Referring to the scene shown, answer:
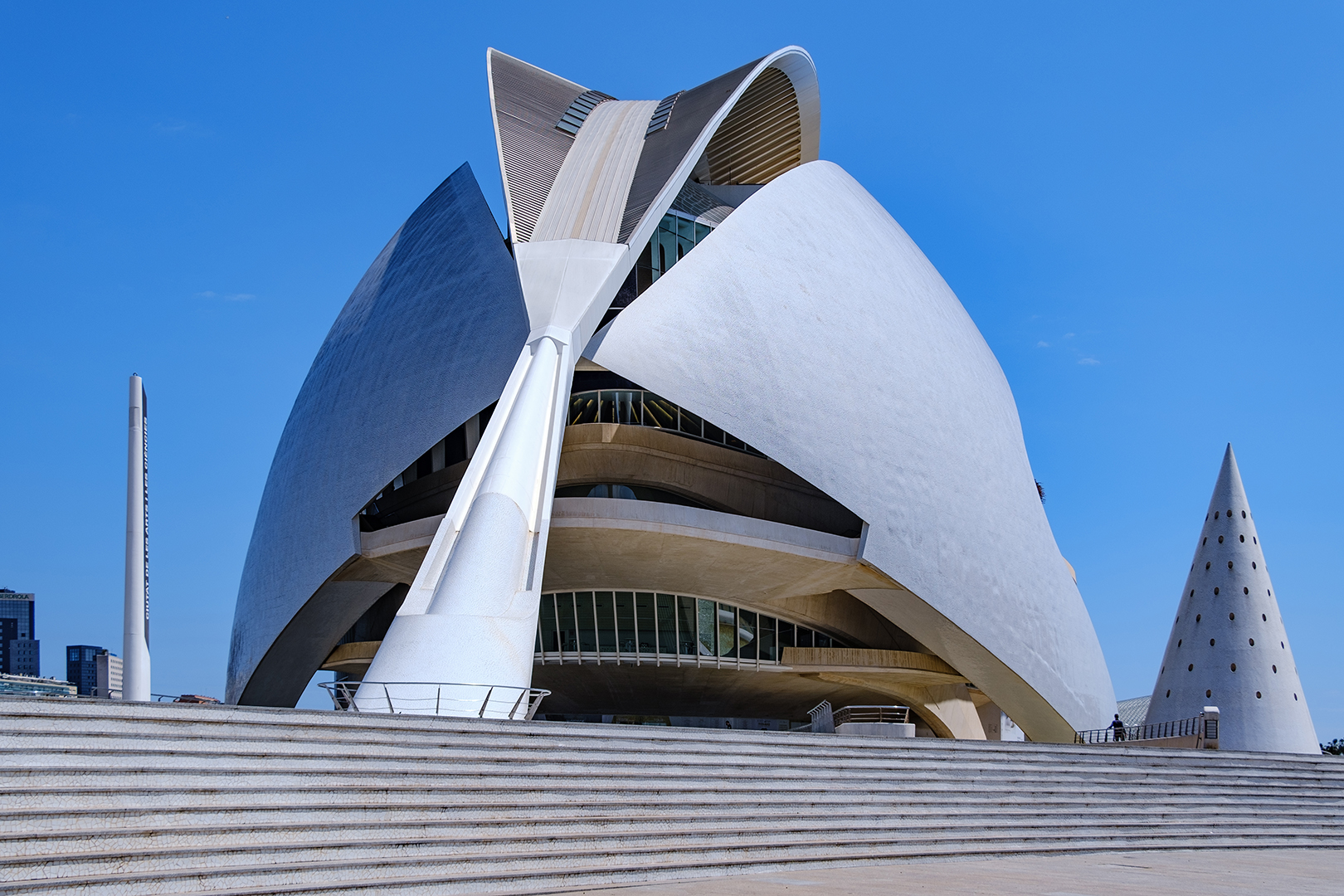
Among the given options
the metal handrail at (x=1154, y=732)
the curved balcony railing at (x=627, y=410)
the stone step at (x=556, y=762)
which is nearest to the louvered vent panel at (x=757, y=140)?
the curved balcony railing at (x=627, y=410)

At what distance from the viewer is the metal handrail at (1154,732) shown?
653 inches

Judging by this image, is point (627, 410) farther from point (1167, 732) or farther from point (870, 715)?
point (1167, 732)

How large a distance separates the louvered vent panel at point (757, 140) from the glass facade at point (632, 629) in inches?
498

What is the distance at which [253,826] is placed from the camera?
251 inches

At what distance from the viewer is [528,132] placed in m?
22.2

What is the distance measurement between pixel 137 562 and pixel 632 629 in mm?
12039

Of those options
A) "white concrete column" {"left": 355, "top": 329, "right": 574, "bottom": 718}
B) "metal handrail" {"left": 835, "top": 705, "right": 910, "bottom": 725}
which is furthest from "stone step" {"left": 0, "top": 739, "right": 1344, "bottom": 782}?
"metal handrail" {"left": 835, "top": 705, "right": 910, "bottom": 725}

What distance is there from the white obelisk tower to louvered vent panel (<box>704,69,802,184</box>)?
20155 mm

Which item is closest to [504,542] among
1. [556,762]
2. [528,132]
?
[556,762]

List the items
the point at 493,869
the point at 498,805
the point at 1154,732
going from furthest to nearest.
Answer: the point at 1154,732, the point at 498,805, the point at 493,869

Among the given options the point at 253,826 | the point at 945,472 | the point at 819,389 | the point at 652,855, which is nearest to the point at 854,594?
the point at 945,472

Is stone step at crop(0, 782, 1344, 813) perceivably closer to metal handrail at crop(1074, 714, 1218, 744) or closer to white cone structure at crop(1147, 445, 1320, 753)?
metal handrail at crop(1074, 714, 1218, 744)

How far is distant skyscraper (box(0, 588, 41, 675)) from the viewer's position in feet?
99.0

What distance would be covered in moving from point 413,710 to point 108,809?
5.36 metres
